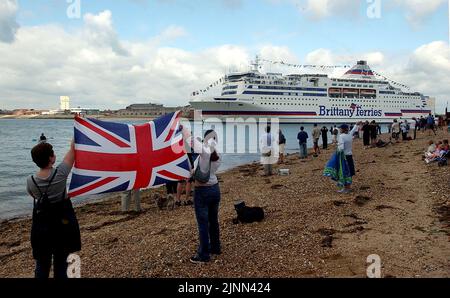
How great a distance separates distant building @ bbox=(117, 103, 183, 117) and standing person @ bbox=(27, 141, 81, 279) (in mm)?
155669

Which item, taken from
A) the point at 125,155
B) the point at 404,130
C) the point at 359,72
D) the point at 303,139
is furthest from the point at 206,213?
the point at 359,72

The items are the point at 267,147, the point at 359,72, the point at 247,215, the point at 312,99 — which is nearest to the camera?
the point at 247,215

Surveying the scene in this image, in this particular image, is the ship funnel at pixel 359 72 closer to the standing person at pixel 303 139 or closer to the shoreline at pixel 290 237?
the standing person at pixel 303 139

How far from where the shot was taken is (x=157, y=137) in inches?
215

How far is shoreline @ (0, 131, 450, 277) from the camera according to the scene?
5203 mm

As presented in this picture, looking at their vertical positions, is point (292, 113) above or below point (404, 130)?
above

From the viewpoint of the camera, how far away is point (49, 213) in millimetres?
3883

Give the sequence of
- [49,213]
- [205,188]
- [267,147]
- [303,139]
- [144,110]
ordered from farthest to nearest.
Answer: [144,110]
[303,139]
[267,147]
[205,188]
[49,213]

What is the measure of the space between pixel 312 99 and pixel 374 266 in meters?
82.1

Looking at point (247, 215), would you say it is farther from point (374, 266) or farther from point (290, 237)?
point (374, 266)

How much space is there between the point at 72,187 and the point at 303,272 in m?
3.03

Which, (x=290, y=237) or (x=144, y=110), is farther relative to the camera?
(x=144, y=110)

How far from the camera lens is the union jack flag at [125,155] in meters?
4.77

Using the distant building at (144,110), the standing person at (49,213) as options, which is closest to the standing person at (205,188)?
the standing person at (49,213)
